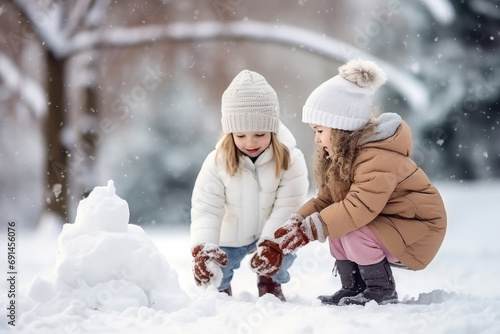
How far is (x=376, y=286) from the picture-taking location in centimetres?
186

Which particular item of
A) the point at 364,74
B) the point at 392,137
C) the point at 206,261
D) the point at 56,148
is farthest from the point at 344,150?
the point at 56,148

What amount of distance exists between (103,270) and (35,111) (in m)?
3.48

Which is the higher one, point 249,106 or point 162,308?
point 249,106

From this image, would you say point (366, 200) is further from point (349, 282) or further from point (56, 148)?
point (56, 148)

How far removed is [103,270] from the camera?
1.67 m

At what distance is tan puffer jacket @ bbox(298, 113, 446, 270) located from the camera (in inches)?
70.9

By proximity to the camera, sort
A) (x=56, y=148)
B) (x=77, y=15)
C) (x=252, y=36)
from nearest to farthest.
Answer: (x=56, y=148) < (x=77, y=15) < (x=252, y=36)

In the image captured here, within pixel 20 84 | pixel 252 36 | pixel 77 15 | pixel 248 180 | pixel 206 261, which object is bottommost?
pixel 206 261

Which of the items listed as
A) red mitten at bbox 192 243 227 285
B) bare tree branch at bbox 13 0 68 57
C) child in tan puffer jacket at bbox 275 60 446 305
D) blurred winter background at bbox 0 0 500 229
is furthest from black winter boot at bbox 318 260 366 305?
bare tree branch at bbox 13 0 68 57

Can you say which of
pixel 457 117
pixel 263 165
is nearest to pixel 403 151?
pixel 263 165

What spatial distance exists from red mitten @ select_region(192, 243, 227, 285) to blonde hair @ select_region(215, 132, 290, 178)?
32 centimetres

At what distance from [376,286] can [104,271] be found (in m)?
0.91

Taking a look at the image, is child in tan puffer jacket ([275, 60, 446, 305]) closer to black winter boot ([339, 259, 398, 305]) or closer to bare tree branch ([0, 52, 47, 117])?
black winter boot ([339, 259, 398, 305])

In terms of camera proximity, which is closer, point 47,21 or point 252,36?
point 47,21
